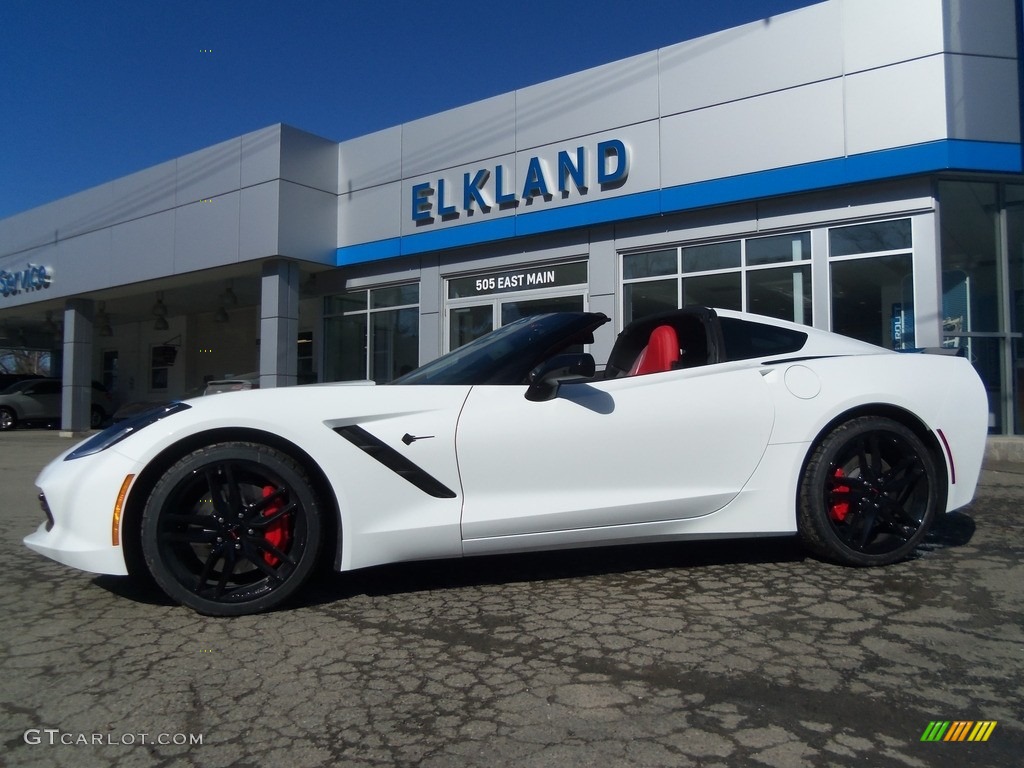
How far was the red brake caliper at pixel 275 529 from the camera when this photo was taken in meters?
3.09

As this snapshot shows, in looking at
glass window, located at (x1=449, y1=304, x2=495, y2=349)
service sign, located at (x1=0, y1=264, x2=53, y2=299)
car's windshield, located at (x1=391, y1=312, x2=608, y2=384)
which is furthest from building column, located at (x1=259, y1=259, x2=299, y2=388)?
car's windshield, located at (x1=391, y1=312, x2=608, y2=384)

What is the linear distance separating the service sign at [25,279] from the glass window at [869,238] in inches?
678

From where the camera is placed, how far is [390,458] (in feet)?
10.3

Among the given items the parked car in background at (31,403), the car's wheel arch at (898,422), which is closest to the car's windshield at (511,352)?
the car's wheel arch at (898,422)

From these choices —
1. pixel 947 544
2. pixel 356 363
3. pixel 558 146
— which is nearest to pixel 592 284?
pixel 558 146

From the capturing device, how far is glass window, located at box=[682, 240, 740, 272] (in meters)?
10.4

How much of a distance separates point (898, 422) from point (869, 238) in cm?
651

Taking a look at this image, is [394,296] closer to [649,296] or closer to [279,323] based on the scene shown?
[279,323]

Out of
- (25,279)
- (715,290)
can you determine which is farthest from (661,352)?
(25,279)

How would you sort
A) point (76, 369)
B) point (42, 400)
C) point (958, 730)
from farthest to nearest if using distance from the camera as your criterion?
point (42, 400) → point (76, 369) → point (958, 730)

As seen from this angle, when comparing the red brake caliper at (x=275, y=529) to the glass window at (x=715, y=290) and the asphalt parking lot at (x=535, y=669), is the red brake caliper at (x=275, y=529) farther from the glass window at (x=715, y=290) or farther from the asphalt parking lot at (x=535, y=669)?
the glass window at (x=715, y=290)

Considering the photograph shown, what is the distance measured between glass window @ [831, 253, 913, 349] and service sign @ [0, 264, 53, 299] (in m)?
17.3

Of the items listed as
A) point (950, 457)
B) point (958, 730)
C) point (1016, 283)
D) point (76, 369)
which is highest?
point (1016, 283)

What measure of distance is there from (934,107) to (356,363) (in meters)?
10.4
